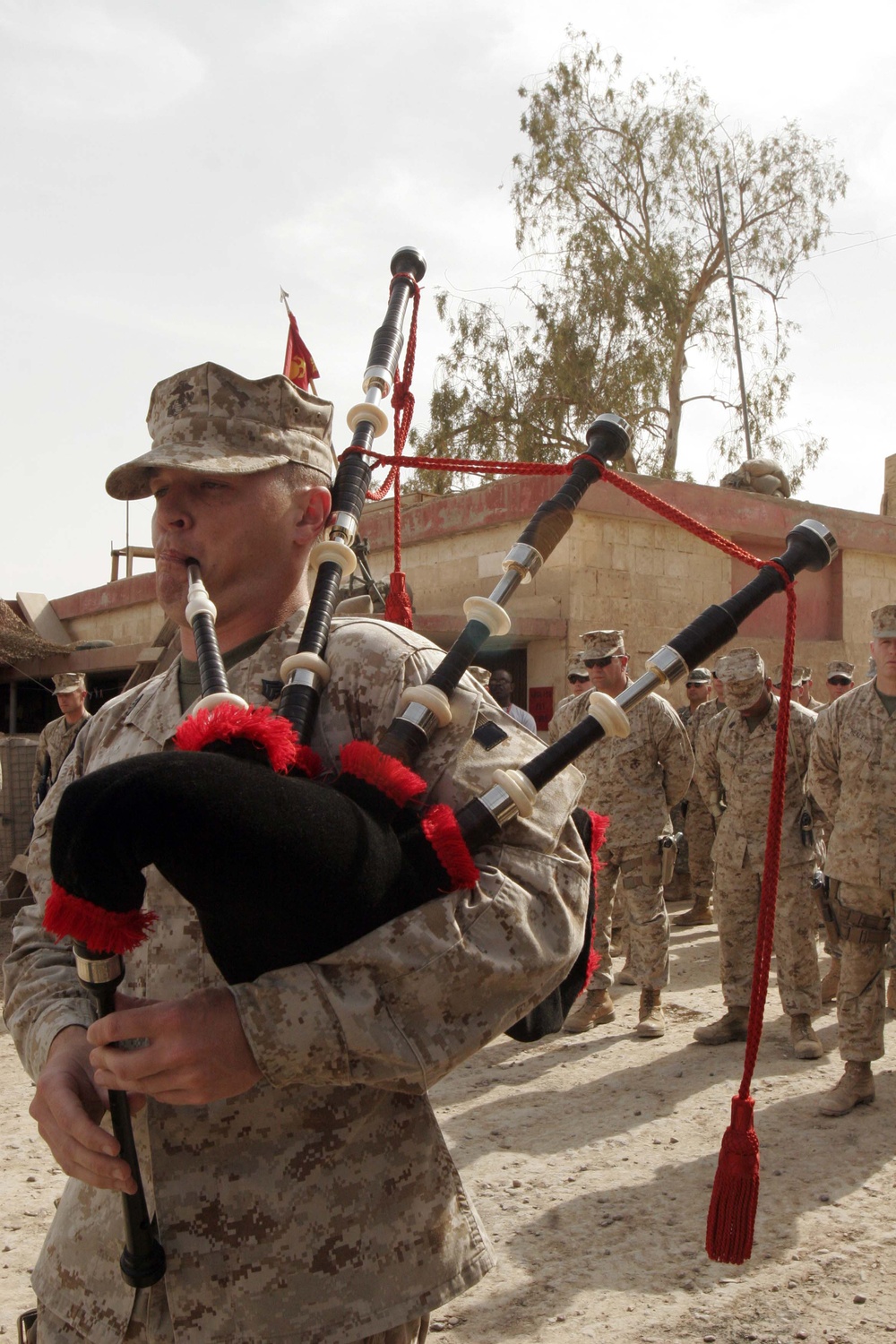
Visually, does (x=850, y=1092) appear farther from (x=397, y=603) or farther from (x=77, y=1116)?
(x=77, y=1116)

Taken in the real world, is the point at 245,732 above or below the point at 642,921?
above

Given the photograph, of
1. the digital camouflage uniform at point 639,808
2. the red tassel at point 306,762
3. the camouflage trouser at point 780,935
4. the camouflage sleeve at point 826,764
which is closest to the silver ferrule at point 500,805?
the red tassel at point 306,762

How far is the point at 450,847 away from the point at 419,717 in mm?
179

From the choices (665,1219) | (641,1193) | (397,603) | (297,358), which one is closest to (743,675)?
(641,1193)

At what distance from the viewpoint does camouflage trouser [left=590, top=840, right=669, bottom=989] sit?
662 centimetres

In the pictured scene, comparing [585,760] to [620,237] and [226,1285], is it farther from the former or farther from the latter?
[620,237]

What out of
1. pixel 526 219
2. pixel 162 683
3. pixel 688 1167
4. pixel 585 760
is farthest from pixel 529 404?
pixel 162 683

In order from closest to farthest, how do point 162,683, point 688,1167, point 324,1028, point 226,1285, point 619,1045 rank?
1. point 324,1028
2. point 226,1285
3. point 162,683
4. point 688,1167
5. point 619,1045

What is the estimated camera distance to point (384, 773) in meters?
1.29

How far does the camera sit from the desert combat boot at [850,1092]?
5117mm

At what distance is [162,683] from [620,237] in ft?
95.2

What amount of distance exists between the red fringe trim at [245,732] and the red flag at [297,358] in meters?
2.06

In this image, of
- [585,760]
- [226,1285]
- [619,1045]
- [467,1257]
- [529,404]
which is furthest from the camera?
[529,404]

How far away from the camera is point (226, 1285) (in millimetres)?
1380
